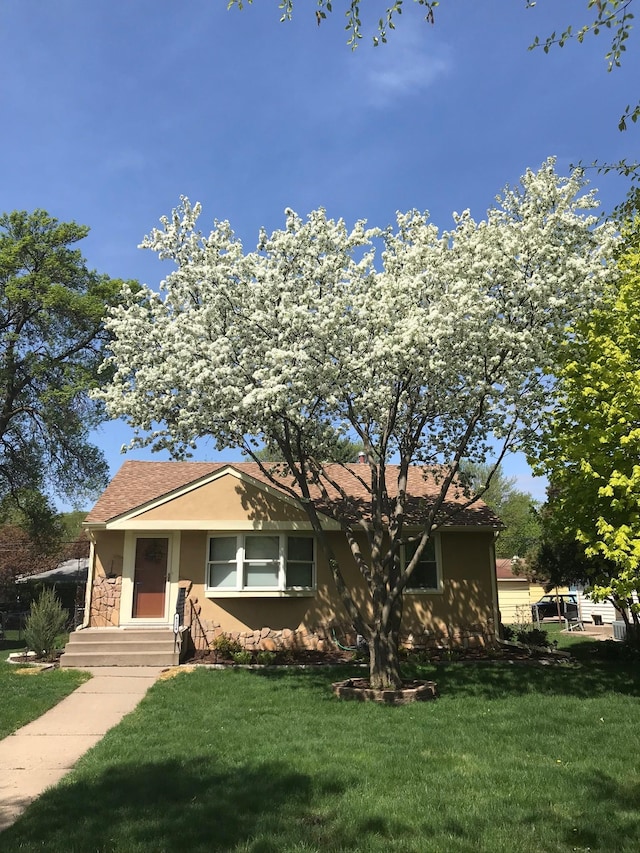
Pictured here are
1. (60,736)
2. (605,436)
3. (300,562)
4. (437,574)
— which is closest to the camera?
(60,736)

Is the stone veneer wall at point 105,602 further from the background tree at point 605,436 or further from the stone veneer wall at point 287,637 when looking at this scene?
the background tree at point 605,436

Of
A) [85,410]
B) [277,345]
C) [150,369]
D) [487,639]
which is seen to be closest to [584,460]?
[277,345]

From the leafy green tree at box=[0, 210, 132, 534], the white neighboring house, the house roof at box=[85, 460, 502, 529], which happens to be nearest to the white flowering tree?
the house roof at box=[85, 460, 502, 529]

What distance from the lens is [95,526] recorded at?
1418 cm

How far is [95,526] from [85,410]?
8.61 meters

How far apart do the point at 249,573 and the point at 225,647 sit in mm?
1768

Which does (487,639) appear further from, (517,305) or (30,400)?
(30,400)

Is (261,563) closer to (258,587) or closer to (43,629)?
(258,587)

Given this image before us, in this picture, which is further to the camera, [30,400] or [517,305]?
[30,400]

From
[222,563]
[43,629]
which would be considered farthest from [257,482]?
[43,629]

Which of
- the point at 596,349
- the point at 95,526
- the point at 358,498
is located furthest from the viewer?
the point at 358,498

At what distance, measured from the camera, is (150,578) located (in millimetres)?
14703

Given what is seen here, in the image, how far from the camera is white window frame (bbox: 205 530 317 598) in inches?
555

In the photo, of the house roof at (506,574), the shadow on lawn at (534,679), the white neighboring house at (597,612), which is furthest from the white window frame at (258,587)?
the house roof at (506,574)
